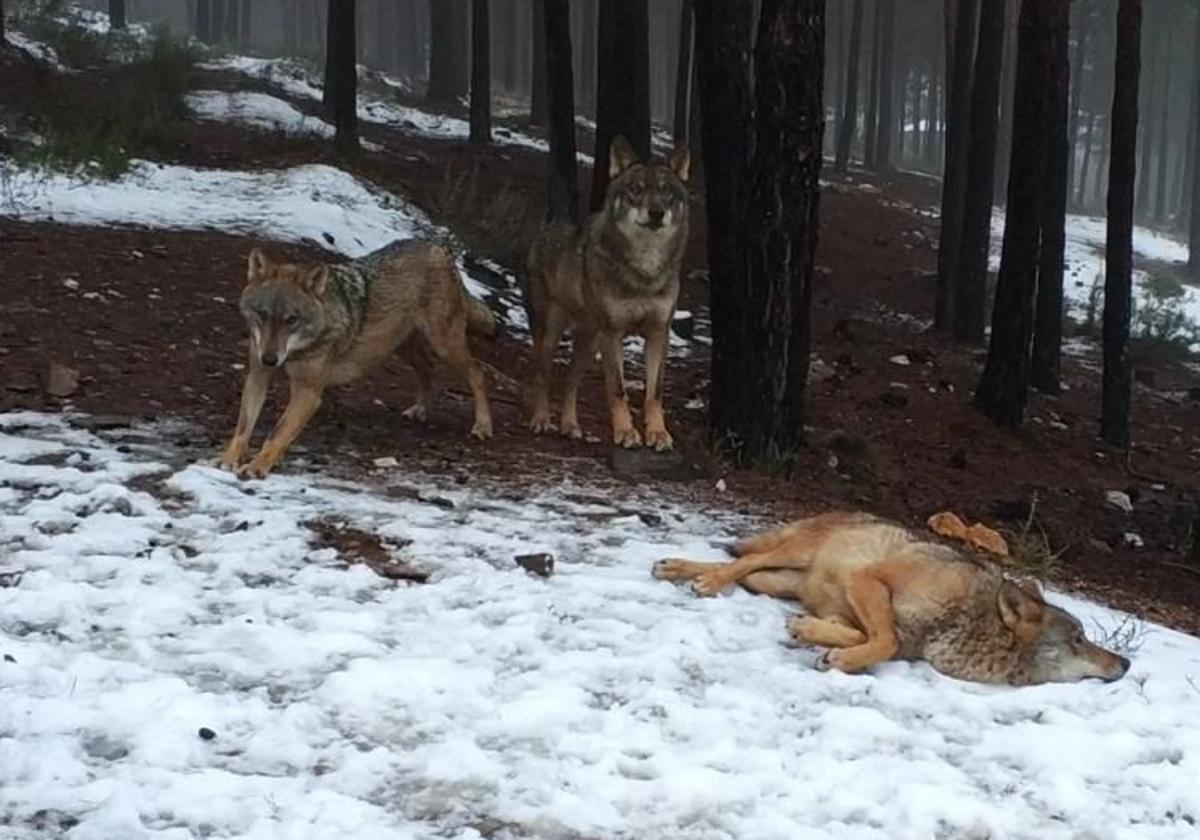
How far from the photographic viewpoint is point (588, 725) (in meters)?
4.57

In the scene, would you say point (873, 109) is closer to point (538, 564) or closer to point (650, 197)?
point (650, 197)

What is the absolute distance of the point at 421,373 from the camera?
898cm

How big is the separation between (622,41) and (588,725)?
13654 mm

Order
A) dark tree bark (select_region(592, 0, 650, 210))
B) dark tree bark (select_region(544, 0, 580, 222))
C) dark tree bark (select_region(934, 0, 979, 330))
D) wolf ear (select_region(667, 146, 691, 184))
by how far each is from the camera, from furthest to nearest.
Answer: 1. dark tree bark (select_region(934, 0, 979, 330))
2. dark tree bark (select_region(544, 0, 580, 222))
3. dark tree bark (select_region(592, 0, 650, 210))
4. wolf ear (select_region(667, 146, 691, 184))

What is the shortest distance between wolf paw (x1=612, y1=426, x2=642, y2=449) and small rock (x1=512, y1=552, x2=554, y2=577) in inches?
102

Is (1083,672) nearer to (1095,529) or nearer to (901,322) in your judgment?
(1095,529)

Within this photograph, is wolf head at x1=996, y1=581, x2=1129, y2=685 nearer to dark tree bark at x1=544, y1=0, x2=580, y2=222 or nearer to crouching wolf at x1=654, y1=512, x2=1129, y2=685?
crouching wolf at x1=654, y1=512, x2=1129, y2=685

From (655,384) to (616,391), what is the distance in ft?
0.84

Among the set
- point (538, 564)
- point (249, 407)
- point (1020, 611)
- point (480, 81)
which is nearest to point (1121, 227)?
point (1020, 611)

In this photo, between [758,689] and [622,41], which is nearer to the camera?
[758,689]

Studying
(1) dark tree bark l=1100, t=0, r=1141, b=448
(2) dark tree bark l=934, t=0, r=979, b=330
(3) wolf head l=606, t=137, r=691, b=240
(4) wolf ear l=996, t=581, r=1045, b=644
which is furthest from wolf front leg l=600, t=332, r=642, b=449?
(2) dark tree bark l=934, t=0, r=979, b=330

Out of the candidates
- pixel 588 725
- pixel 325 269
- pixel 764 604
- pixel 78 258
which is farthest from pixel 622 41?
pixel 588 725

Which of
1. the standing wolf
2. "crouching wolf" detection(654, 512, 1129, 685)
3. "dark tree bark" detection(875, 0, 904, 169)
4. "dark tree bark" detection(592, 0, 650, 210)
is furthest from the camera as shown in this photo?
"dark tree bark" detection(875, 0, 904, 169)

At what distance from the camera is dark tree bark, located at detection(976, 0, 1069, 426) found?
1409 centimetres
